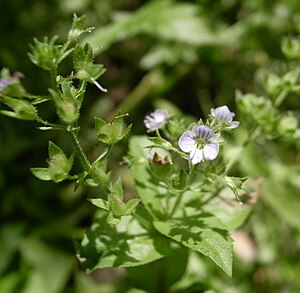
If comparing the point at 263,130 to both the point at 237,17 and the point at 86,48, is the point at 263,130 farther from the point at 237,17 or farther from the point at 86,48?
the point at 237,17

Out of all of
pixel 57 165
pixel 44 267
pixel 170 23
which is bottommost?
pixel 44 267

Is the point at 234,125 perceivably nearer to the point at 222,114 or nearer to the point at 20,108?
the point at 222,114

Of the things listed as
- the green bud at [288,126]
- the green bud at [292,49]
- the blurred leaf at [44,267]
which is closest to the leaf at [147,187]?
the green bud at [288,126]

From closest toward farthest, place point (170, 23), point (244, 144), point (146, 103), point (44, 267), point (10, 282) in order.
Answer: point (244, 144) → point (10, 282) → point (44, 267) → point (170, 23) → point (146, 103)

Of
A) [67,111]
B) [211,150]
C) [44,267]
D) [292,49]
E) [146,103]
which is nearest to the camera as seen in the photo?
[67,111]

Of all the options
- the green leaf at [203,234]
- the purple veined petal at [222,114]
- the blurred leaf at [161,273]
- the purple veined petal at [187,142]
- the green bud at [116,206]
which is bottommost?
the blurred leaf at [161,273]

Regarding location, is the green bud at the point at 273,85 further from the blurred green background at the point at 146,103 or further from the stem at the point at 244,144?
the blurred green background at the point at 146,103

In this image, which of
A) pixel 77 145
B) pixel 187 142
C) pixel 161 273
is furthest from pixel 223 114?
pixel 161 273
